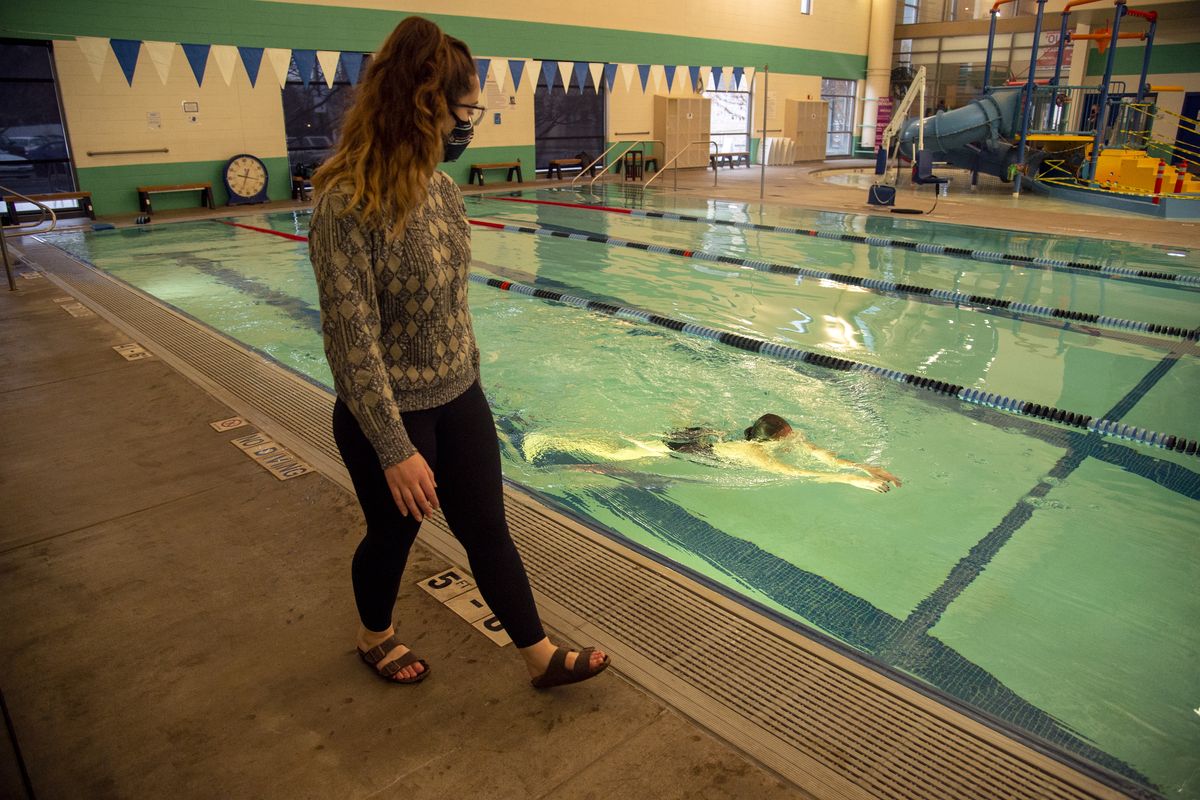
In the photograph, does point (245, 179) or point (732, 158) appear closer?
point (245, 179)

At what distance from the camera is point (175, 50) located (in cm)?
1138

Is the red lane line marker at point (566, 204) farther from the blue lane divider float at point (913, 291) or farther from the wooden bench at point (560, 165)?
the wooden bench at point (560, 165)

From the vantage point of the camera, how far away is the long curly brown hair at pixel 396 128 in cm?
133

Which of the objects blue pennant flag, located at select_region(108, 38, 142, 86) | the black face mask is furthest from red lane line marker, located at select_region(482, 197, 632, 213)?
the black face mask

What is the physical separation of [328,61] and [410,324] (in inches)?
527

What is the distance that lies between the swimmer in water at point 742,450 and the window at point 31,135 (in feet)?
36.0

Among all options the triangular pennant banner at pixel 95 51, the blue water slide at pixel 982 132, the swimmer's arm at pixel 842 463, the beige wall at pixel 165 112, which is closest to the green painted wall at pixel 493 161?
the beige wall at pixel 165 112

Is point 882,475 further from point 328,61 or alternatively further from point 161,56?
point 328,61

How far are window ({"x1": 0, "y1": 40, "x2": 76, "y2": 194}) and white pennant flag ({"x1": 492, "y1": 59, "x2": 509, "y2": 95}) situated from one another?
7.01 m

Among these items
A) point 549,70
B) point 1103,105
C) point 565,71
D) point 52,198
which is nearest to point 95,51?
point 52,198

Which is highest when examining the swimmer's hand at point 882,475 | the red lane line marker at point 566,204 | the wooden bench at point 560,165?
the wooden bench at point 560,165

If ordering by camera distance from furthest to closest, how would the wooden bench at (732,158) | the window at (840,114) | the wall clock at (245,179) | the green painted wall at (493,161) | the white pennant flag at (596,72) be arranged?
1. the window at (840,114)
2. the wooden bench at (732,158)
3. the white pennant flag at (596,72)
4. the green painted wall at (493,161)
5. the wall clock at (245,179)

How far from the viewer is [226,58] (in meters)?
11.9

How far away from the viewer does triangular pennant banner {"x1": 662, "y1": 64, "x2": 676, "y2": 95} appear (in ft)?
58.0
